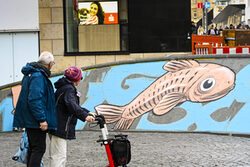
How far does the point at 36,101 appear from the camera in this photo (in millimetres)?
5145

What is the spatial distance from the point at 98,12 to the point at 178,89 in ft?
17.9

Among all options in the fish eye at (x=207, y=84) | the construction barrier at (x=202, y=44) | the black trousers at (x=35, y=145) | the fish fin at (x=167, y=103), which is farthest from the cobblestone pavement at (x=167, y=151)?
the construction barrier at (x=202, y=44)

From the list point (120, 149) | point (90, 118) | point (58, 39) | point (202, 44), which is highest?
point (58, 39)

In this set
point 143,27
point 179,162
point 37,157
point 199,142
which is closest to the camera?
point 37,157

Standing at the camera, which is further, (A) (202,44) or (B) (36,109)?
(A) (202,44)

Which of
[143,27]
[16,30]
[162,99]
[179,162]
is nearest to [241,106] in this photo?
[162,99]

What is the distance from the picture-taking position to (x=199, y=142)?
8.06 m

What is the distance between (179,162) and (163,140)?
180 centimetres

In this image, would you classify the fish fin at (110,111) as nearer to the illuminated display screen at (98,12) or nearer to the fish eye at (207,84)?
the fish eye at (207,84)

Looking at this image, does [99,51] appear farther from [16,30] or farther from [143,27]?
[16,30]

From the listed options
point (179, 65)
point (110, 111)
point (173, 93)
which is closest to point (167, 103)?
point (173, 93)

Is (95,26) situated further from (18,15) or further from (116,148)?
(116,148)

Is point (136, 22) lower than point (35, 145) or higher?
higher

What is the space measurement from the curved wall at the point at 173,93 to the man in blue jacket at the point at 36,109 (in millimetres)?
4260
